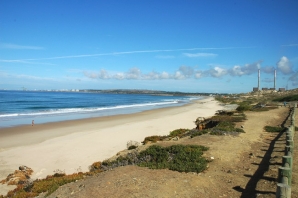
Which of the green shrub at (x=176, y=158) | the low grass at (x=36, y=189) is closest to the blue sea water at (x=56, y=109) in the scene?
the low grass at (x=36, y=189)

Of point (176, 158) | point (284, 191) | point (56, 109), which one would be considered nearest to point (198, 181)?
point (176, 158)

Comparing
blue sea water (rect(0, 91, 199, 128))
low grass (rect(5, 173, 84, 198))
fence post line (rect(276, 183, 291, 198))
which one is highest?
fence post line (rect(276, 183, 291, 198))

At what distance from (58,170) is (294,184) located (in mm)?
8589

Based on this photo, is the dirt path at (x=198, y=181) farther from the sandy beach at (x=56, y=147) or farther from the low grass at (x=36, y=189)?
the sandy beach at (x=56, y=147)

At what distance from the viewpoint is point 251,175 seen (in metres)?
6.74

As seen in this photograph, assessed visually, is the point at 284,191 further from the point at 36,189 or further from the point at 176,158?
the point at 36,189

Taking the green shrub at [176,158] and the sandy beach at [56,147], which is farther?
the sandy beach at [56,147]

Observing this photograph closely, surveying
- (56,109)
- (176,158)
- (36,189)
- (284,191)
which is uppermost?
(284,191)

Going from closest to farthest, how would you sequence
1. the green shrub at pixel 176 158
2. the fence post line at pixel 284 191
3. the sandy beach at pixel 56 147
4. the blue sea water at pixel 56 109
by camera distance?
1. the fence post line at pixel 284 191
2. the green shrub at pixel 176 158
3. the sandy beach at pixel 56 147
4. the blue sea water at pixel 56 109

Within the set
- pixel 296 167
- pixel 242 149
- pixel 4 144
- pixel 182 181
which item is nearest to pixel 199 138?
pixel 242 149

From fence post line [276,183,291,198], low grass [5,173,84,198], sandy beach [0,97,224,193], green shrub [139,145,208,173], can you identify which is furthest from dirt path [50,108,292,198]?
sandy beach [0,97,224,193]

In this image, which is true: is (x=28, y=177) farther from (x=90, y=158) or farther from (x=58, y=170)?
(x=90, y=158)

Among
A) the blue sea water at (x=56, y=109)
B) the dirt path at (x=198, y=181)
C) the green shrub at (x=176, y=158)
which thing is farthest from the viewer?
the blue sea water at (x=56, y=109)

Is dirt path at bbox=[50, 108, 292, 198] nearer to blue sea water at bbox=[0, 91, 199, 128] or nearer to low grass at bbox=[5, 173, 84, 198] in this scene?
low grass at bbox=[5, 173, 84, 198]
